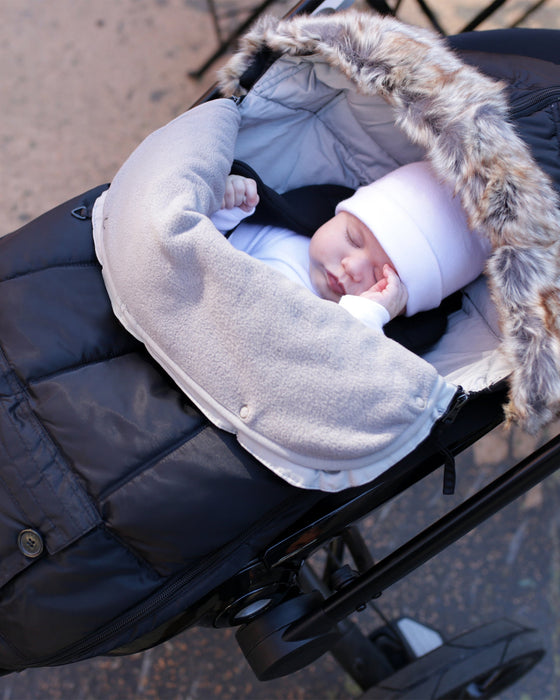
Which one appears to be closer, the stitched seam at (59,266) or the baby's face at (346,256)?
the stitched seam at (59,266)

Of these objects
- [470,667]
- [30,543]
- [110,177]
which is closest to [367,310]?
[30,543]

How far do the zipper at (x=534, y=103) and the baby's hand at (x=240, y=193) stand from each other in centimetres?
36

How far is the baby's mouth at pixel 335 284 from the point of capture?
93cm

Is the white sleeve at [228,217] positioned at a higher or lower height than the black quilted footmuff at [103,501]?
higher

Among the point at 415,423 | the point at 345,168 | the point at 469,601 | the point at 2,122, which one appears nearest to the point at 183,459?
the point at 415,423

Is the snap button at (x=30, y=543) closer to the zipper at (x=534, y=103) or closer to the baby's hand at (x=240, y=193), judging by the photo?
the baby's hand at (x=240, y=193)

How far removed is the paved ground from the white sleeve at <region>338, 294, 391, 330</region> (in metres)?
0.65

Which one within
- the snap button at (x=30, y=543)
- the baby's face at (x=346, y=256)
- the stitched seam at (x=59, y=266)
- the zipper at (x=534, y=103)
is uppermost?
the zipper at (x=534, y=103)

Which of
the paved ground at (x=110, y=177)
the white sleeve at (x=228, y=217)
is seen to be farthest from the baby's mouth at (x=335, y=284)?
the paved ground at (x=110, y=177)

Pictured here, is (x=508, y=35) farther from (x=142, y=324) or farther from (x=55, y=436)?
(x=55, y=436)

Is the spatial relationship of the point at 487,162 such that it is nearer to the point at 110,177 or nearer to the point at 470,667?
the point at 470,667

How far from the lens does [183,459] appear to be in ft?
2.31

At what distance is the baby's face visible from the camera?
91 centimetres

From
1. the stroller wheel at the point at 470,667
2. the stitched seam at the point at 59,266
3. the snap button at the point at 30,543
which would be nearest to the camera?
the snap button at the point at 30,543
